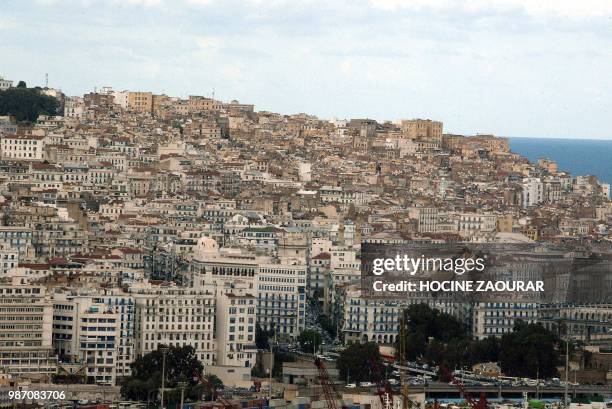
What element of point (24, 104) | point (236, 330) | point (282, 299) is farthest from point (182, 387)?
point (24, 104)

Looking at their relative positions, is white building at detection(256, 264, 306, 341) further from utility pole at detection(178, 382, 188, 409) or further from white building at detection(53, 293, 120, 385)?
utility pole at detection(178, 382, 188, 409)

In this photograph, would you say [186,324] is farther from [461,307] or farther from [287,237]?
[287,237]

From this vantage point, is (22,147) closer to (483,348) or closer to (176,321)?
(176,321)

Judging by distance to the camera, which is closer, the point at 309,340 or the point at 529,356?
the point at 529,356

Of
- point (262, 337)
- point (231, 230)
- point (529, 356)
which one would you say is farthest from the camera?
point (231, 230)

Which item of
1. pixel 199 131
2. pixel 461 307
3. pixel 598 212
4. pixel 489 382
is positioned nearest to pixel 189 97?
pixel 199 131

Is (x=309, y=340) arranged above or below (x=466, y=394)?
below

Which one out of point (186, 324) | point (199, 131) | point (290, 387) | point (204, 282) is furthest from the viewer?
point (199, 131)
